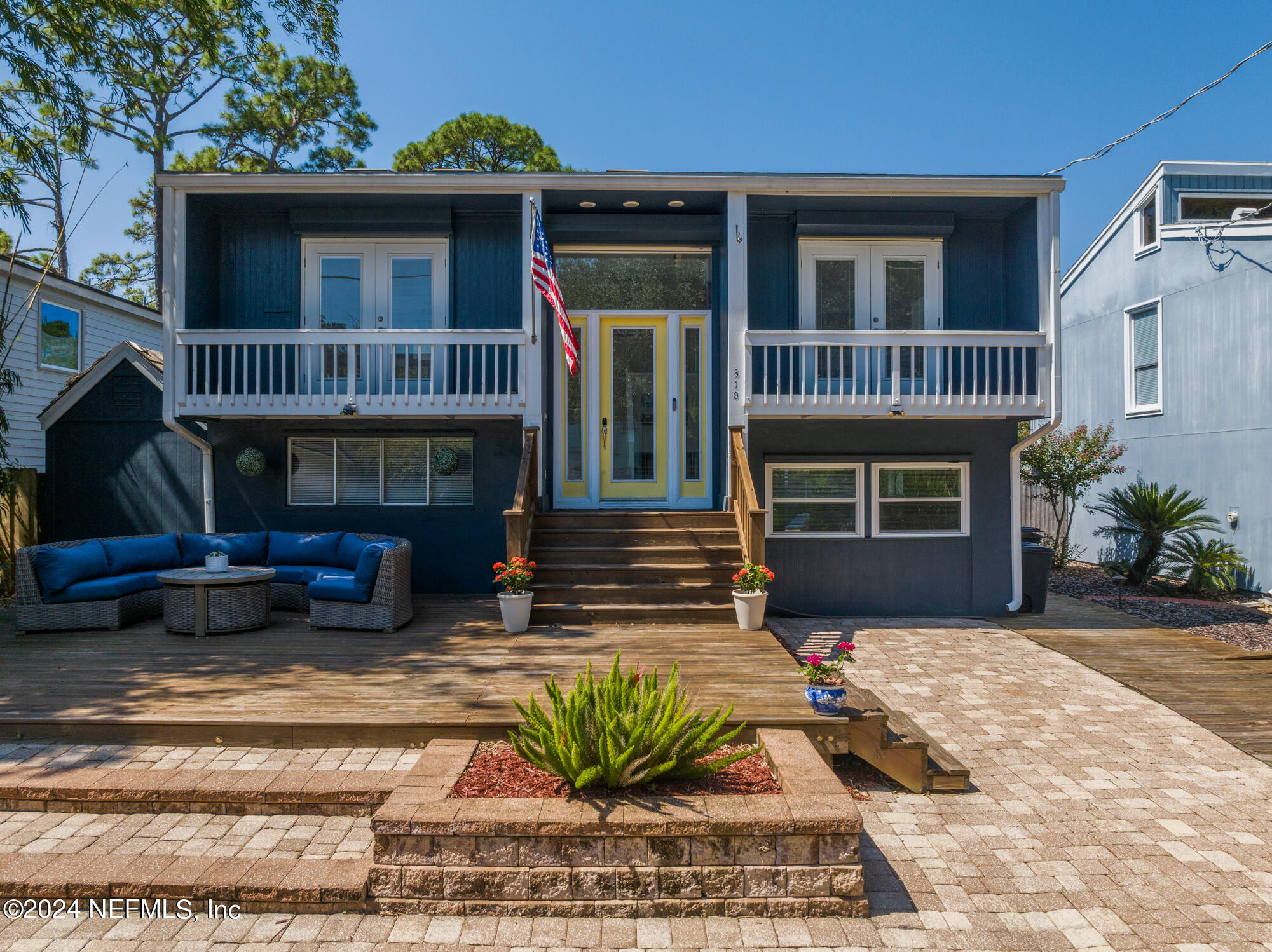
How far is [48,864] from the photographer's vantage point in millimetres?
3098

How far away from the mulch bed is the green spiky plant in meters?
7.13

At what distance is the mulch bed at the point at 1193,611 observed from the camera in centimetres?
787

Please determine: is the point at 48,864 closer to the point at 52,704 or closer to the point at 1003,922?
the point at 52,704

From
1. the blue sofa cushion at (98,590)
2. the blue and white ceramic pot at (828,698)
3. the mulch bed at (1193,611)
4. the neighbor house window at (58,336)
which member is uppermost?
the neighbor house window at (58,336)

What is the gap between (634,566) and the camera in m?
7.37

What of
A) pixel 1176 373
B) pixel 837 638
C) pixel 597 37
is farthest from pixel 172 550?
pixel 1176 373

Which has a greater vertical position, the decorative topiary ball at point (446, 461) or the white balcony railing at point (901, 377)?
the white balcony railing at point (901, 377)

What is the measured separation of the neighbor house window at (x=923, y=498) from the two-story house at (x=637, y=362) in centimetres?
3

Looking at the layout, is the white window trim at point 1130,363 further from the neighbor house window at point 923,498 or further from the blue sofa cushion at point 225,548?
the blue sofa cushion at point 225,548

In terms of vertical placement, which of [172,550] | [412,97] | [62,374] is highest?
[412,97]

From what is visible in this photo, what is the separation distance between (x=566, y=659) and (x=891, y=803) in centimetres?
254

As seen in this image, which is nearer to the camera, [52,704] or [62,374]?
[52,704]

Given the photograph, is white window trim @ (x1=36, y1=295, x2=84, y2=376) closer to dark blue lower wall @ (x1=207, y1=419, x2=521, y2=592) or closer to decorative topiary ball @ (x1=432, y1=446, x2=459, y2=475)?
dark blue lower wall @ (x1=207, y1=419, x2=521, y2=592)

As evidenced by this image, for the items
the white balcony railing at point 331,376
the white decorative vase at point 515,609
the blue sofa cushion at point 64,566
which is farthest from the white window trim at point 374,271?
the white decorative vase at point 515,609
